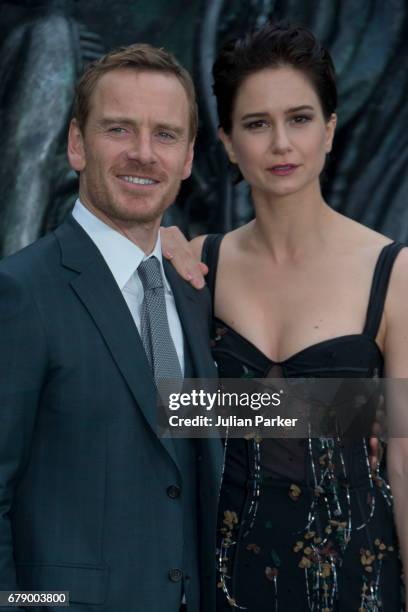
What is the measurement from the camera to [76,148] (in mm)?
2465

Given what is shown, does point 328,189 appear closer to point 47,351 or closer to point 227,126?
point 227,126

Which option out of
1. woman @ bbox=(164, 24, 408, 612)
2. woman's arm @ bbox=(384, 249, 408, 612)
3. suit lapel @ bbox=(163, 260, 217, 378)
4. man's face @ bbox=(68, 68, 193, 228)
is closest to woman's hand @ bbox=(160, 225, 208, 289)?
suit lapel @ bbox=(163, 260, 217, 378)

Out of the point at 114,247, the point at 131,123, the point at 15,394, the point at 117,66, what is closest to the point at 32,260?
the point at 114,247

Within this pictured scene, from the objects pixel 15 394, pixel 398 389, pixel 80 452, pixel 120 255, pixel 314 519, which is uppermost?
pixel 120 255

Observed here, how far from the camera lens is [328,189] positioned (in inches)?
178

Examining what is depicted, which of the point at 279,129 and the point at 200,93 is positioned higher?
the point at 200,93

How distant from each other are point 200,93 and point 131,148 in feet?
7.30

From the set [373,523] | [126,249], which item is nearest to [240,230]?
[126,249]

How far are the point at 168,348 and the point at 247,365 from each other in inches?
17.2

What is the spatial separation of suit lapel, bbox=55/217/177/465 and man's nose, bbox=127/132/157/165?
0.25 m

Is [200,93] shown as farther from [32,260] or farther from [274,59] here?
[32,260]

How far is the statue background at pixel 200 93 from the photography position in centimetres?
443

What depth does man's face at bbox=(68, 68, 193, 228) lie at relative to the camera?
7.72 ft

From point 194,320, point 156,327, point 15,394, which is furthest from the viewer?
point 194,320
